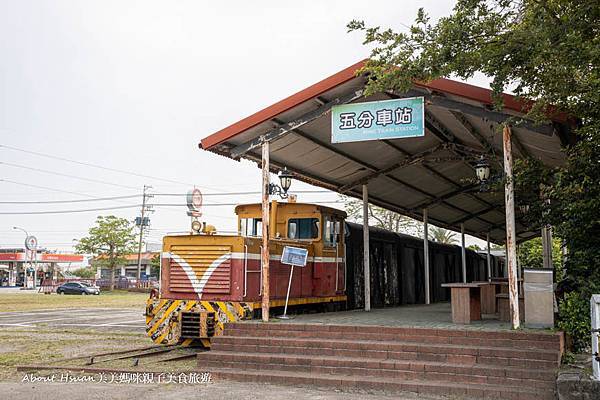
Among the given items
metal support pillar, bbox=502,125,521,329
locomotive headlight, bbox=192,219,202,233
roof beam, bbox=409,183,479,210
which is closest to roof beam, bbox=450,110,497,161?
metal support pillar, bbox=502,125,521,329

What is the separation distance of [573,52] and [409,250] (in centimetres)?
1227

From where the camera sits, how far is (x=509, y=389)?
727 centimetres

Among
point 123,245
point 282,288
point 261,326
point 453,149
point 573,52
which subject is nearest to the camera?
point 573,52

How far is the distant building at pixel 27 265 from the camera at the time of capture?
227 ft

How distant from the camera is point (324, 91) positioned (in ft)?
33.3

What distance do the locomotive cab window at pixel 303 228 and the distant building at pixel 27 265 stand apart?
200 feet

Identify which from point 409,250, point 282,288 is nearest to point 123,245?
point 409,250

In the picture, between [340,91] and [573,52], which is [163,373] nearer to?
[340,91]

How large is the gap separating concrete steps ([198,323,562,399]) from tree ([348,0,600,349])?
4.19 feet

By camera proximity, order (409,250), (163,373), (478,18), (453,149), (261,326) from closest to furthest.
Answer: (478,18) → (163,373) → (261,326) → (453,149) → (409,250)

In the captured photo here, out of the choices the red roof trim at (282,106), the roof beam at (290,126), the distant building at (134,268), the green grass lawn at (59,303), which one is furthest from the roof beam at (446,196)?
the distant building at (134,268)

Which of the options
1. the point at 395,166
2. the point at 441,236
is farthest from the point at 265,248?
the point at 441,236

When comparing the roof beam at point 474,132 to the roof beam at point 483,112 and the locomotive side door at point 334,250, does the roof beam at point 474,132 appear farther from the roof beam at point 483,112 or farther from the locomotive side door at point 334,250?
the locomotive side door at point 334,250

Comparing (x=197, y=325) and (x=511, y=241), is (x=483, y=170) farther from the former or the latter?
(x=197, y=325)
